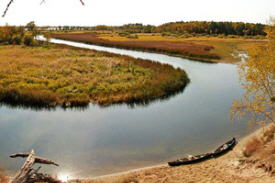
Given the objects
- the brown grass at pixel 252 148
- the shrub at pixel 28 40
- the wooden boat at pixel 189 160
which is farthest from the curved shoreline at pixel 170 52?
the wooden boat at pixel 189 160

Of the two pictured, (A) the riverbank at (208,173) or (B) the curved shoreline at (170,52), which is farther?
(B) the curved shoreline at (170,52)

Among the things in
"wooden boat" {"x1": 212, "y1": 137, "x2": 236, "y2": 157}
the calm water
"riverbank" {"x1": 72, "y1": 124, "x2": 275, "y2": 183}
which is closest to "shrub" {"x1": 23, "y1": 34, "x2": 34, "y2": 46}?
the calm water

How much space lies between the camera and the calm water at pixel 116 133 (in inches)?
475

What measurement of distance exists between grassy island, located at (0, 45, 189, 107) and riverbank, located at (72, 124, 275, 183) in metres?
10.7

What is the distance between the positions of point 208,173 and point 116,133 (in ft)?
23.7

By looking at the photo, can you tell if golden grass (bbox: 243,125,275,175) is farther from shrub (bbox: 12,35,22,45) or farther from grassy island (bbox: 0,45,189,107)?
shrub (bbox: 12,35,22,45)

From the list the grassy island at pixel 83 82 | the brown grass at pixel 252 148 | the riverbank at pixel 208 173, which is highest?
the grassy island at pixel 83 82

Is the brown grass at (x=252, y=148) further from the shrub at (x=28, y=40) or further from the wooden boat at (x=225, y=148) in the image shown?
the shrub at (x=28, y=40)

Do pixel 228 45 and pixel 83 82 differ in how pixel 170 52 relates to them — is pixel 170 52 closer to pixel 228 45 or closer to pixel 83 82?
pixel 228 45

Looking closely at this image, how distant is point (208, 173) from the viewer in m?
9.99

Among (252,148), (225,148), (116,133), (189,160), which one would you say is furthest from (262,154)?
(116,133)

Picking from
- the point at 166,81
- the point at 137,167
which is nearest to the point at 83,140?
the point at 137,167

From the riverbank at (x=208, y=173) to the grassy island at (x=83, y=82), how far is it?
35.3 ft

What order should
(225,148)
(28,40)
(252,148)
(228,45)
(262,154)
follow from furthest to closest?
(228,45)
(28,40)
(225,148)
(252,148)
(262,154)
